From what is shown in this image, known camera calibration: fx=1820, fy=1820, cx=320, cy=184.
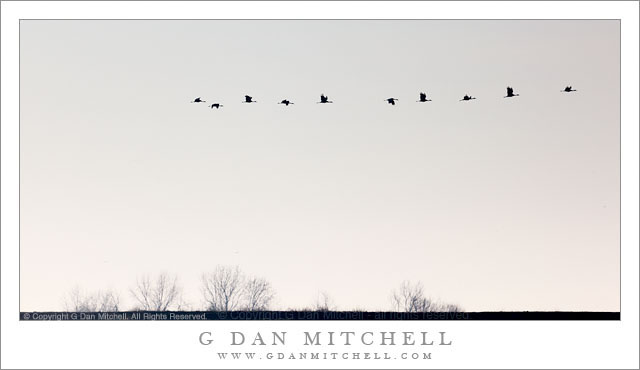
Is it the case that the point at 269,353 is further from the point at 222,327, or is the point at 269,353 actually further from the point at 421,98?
the point at 421,98

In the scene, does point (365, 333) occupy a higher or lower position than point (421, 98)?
lower

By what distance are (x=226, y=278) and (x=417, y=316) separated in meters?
13.9

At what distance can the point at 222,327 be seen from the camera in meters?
58.9

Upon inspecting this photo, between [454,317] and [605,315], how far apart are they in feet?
32.5

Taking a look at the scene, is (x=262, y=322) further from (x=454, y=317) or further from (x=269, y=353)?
(x=454, y=317)

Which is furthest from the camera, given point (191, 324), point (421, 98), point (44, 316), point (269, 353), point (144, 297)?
point (144, 297)

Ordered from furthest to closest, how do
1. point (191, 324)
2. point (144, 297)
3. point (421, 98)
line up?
1. point (144, 297)
2. point (421, 98)
3. point (191, 324)

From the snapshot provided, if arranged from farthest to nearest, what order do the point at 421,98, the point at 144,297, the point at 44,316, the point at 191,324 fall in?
the point at 144,297 < the point at 44,316 < the point at 421,98 < the point at 191,324

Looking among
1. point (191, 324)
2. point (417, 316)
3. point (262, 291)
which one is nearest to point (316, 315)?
point (417, 316)

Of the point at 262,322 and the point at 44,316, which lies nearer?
the point at 262,322

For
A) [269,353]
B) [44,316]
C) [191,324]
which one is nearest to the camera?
[269,353]

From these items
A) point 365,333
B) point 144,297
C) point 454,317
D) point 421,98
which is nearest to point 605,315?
point 454,317

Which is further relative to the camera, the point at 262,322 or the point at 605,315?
the point at 605,315

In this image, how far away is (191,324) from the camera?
200ft
